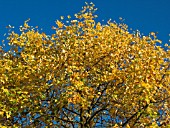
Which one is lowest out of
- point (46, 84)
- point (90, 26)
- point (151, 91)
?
point (151, 91)

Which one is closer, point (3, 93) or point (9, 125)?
point (3, 93)

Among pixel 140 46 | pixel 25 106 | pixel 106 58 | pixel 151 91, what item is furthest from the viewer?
pixel 140 46

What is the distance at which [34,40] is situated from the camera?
27.6m

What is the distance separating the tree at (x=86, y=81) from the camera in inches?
866

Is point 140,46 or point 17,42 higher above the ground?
point 17,42

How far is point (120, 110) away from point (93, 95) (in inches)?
96.6

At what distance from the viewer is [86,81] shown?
912 inches

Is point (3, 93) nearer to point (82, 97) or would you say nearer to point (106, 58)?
point (82, 97)

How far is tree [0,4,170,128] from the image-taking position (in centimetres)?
2198

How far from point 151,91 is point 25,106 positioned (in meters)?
7.71

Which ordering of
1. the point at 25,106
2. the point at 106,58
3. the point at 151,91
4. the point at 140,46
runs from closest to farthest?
the point at 151,91 → the point at 25,106 → the point at 106,58 → the point at 140,46

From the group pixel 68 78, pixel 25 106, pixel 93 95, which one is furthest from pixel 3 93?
pixel 93 95

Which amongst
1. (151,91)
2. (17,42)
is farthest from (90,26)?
(151,91)

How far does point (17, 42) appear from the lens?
27.4 m
